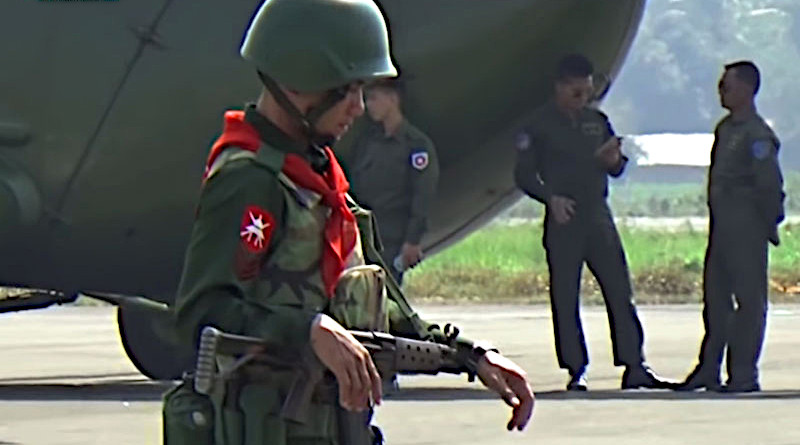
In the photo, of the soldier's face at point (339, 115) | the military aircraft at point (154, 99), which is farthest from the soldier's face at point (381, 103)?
the soldier's face at point (339, 115)

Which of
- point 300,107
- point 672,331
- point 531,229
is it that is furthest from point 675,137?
point 300,107

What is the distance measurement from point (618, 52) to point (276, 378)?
7.12m

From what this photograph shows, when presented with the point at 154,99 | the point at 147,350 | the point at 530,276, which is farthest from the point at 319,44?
the point at 530,276

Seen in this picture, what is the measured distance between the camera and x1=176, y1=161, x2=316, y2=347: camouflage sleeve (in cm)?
462

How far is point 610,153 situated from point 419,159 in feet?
3.27

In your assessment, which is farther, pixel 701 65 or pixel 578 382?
pixel 701 65

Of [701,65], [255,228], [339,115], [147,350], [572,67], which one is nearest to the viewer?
[255,228]

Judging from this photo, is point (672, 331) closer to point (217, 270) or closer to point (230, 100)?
point (230, 100)

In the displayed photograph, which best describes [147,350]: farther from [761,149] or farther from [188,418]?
[188,418]

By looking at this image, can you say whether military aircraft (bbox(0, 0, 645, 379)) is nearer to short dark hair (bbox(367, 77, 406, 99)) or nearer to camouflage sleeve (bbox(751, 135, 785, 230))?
short dark hair (bbox(367, 77, 406, 99))

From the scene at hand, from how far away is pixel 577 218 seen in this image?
38.8 feet

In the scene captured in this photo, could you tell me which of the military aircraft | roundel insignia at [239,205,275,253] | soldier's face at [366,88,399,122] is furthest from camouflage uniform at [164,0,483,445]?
soldier's face at [366,88,399,122]

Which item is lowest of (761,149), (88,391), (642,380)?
(88,391)

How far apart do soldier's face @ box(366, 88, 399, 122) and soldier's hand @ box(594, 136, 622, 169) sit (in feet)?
3.47
